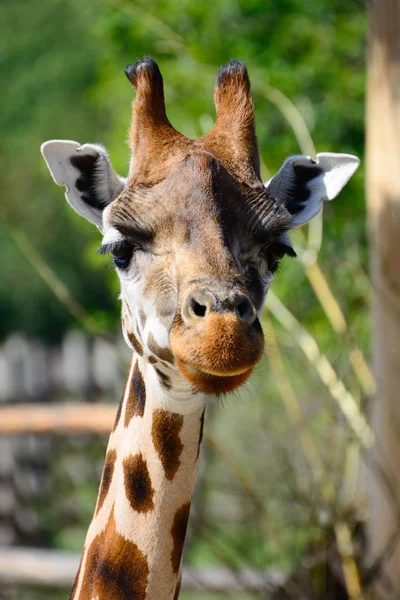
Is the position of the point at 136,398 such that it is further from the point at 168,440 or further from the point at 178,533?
Result: the point at 178,533

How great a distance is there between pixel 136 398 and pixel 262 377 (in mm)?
3767

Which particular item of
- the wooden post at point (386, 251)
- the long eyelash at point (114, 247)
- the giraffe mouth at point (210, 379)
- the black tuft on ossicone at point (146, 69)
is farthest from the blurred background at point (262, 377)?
the black tuft on ossicone at point (146, 69)

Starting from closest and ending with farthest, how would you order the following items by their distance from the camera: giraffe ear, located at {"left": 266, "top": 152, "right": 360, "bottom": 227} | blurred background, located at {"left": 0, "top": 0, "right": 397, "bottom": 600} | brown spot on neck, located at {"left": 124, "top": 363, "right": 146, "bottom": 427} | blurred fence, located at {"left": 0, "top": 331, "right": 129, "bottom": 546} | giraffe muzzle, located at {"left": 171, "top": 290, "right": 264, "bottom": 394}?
1. giraffe muzzle, located at {"left": 171, "top": 290, "right": 264, "bottom": 394}
2. brown spot on neck, located at {"left": 124, "top": 363, "right": 146, "bottom": 427}
3. giraffe ear, located at {"left": 266, "top": 152, "right": 360, "bottom": 227}
4. blurred background, located at {"left": 0, "top": 0, "right": 397, "bottom": 600}
5. blurred fence, located at {"left": 0, "top": 331, "right": 129, "bottom": 546}

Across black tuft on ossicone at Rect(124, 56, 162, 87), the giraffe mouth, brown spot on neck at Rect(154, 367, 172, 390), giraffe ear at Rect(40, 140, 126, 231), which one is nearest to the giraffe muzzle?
the giraffe mouth

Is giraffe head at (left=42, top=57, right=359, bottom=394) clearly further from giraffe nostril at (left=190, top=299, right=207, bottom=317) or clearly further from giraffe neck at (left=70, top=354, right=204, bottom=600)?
giraffe neck at (left=70, top=354, right=204, bottom=600)

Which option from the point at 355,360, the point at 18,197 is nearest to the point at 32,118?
the point at 18,197

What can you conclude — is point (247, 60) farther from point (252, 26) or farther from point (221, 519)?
point (221, 519)

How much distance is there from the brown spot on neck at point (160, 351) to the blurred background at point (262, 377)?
26 cm

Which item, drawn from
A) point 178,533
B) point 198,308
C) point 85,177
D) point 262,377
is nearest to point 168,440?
point 178,533

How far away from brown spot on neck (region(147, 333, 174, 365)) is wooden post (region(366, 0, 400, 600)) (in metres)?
2.51

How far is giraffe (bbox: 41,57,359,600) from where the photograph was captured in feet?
7.62

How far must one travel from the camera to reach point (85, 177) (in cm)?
288

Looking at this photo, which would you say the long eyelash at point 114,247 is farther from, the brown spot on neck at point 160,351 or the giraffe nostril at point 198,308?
the giraffe nostril at point 198,308

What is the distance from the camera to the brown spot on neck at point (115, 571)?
2.57 m
